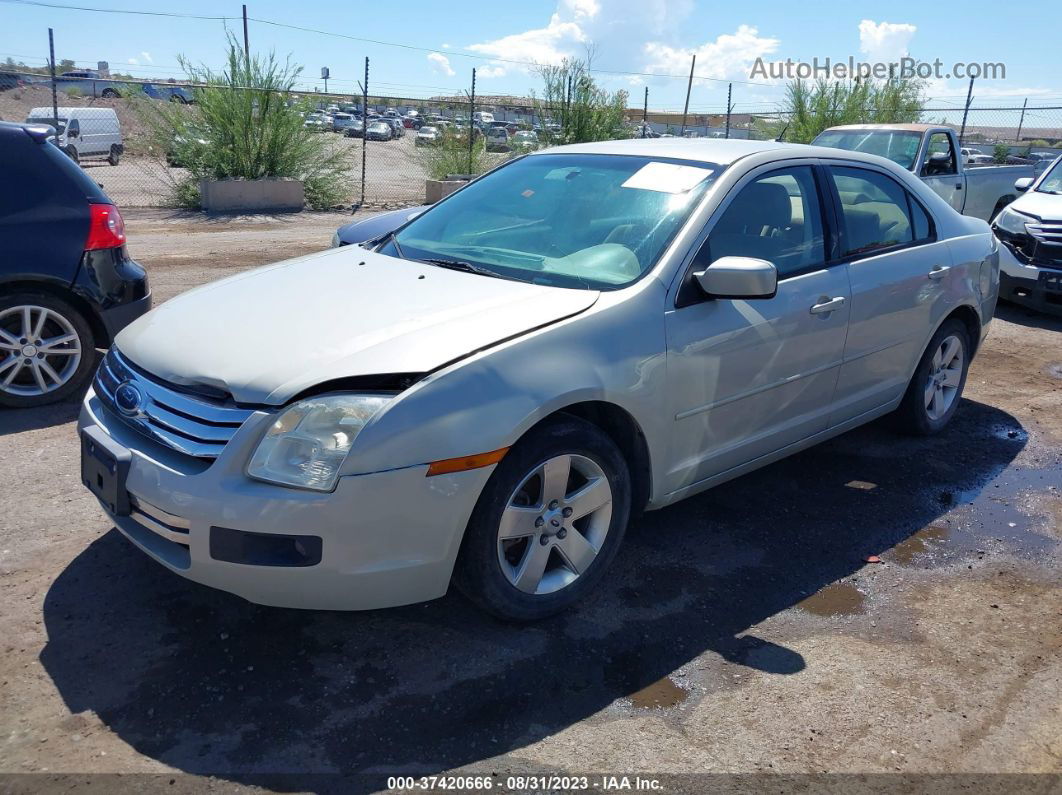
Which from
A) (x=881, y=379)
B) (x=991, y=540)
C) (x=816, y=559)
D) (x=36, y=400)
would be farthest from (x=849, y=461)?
(x=36, y=400)

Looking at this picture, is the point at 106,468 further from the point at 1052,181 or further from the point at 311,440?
the point at 1052,181

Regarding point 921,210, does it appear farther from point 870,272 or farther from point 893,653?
point 893,653

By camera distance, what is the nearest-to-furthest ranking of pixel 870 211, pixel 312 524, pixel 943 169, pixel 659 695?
pixel 312 524, pixel 659 695, pixel 870 211, pixel 943 169

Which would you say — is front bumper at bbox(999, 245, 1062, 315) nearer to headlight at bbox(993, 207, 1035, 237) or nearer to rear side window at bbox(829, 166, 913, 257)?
headlight at bbox(993, 207, 1035, 237)

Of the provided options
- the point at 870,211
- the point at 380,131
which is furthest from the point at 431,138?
the point at 380,131

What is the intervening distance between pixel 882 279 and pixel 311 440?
3.10m

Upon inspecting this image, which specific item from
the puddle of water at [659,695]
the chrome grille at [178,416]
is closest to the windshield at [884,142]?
A: the puddle of water at [659,695]

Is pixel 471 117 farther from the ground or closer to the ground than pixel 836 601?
farther from the ground

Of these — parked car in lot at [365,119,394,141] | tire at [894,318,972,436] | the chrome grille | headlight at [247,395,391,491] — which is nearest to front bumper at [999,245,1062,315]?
tire at [894,318,972,436]

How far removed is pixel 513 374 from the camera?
10.3 feet

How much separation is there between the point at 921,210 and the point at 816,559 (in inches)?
88.9

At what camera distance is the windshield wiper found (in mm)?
3848

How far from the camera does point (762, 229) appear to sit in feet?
13.8

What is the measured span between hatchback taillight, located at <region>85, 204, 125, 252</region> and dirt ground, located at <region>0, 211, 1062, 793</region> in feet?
5.02
